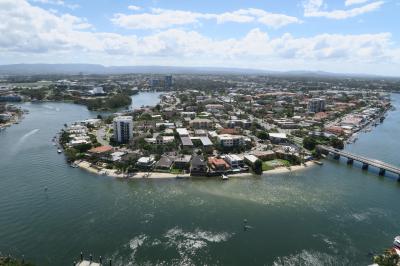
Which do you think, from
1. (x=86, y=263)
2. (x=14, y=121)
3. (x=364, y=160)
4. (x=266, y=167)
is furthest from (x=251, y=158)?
(x=14, y=121)

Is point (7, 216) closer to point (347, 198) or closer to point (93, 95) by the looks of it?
point (347, 198)

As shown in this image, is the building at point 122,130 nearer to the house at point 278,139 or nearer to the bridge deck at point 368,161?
the house at point 278,139

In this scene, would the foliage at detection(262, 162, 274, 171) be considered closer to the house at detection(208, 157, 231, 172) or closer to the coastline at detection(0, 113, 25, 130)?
the house at detection(208, 157, 231, 172)

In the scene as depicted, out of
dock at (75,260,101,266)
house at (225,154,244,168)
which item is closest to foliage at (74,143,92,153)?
house at (225,154,244,168)

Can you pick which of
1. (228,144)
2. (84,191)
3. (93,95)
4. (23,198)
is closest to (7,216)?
(23,198)

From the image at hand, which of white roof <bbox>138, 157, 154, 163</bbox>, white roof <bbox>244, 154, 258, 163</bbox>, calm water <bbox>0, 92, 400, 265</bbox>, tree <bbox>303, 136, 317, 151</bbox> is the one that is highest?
tree <bbox>303, 136, 317, 151</bbox>
